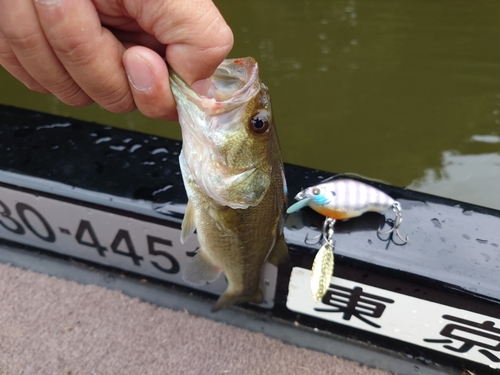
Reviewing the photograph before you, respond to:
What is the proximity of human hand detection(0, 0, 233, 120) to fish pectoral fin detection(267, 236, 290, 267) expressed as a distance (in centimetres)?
58

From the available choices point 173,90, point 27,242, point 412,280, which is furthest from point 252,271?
point 27,242

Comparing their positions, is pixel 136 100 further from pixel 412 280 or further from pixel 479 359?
pixel 479 359

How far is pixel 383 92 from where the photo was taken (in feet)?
13.6

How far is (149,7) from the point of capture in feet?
3.05

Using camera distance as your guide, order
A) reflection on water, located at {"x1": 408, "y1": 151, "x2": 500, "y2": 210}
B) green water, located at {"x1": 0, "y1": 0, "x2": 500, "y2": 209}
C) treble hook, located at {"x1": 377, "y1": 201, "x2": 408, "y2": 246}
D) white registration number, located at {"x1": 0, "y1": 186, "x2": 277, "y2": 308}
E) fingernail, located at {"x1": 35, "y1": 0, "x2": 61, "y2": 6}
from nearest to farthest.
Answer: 1. fingernail, located at {"x1": 35, "y1": 0, "x2": 61, "y2": 6}
2. treble hook, located at {"x1": 377, "y1": 201, "x2": 408, "y2": 246}
3. white registration number, located at {"x1": 0, "y1": 186, "x2": 277, "y2": 308}
4. reflection on water, located at {"x1": 408, "y1": 151, "x2": 500, "y2": 210}
5. green water, located at {"x1": 0, "y1": 0, "x2": 500, "y2": 209}

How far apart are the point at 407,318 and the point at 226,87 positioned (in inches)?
48.0

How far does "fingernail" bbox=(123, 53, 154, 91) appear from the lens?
102cm

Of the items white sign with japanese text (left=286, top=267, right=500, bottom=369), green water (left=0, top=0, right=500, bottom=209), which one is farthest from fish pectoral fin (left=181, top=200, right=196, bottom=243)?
green water (left=0, top=0, right=500, bottom=209)

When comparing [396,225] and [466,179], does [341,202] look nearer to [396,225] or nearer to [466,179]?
[396,225]

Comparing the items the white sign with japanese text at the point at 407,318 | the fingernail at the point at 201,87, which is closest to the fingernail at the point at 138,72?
the fingernail at the point at 201,87

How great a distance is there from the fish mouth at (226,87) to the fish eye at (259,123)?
0.07 meters

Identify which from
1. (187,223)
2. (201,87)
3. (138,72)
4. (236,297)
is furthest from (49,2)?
(236,297)

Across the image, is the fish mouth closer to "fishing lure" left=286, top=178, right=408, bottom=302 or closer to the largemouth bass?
the largemouth bass

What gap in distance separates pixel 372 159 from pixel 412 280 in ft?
6.81
